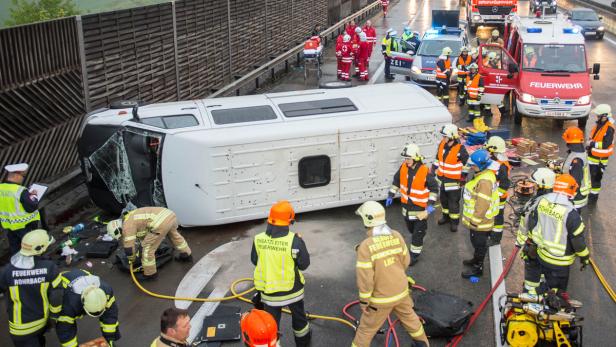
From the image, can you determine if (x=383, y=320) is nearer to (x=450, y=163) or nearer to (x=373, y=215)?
(x=373, y=215)

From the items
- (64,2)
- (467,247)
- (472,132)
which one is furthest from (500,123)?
(64,2)

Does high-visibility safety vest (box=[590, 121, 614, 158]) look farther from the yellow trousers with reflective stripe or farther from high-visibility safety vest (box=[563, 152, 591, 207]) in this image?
the yellow trousers with reflective stripe

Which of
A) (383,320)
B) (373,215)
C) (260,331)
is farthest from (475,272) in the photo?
(260,331)

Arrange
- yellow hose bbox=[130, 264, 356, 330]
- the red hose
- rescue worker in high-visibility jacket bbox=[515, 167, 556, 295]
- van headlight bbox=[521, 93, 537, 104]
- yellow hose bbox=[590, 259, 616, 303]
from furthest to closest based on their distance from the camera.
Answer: van headlight bbox=[521, 93, 537, 104]
yellow hose bbox=[590, 259, 616, 303]
yellow hose bbox=[130, 264, 356, 330]
rescue worker in high-visibility jacket bbox=[515, 167, 556, 295]
the red hose

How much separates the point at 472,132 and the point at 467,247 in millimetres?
5546

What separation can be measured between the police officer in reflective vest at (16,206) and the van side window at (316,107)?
13.7 feet

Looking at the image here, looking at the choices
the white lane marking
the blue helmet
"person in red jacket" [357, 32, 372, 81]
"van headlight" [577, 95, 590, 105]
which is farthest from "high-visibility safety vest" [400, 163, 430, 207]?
"person in red jacket" [357, 32, 372, 81]

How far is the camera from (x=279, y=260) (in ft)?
21.1

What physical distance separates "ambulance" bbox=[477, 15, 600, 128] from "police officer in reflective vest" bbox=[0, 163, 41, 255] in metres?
11.7

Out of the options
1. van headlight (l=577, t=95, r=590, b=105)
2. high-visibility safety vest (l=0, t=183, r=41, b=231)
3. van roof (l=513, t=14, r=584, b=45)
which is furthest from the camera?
van roof (l=513, t=14, r=584, b=45)

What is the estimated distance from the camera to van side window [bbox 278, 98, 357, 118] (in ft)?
34.6

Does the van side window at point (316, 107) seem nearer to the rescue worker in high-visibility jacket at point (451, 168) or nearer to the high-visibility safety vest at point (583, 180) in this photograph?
the rescue worker in high-visibility jacket at point (451, 168)

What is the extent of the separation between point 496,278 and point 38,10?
72.0ft

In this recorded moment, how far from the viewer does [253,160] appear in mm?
10008
